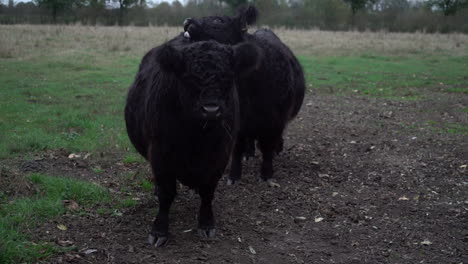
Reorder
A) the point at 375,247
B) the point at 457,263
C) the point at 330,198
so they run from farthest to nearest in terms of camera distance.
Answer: the point at 330,198 < the point at 375,247 < the point at 457,263

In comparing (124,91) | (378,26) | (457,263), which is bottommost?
(457,263)

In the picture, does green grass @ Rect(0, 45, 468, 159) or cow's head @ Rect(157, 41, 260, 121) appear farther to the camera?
green grass @ Rect(0, 45, 468, 159)

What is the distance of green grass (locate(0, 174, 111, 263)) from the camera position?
12.6 feet

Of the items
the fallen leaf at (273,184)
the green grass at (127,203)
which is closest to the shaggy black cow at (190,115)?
the green grass at (127,203)

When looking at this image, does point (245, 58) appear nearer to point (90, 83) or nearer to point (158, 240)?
point (158, 240)

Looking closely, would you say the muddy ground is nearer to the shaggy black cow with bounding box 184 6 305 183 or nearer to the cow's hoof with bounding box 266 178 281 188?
the cow's hoof with bounding box 266 178 281 188

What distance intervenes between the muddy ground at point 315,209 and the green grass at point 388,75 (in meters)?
4.71

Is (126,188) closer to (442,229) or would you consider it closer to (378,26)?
(442,229)

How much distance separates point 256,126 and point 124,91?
21.8 feet

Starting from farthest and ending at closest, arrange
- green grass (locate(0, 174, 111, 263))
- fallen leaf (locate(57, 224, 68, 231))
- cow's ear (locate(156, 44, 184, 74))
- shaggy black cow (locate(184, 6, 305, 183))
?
shaggy black cow (locate(184, 6, 305, 183)) → fallen leaf (locate(57, 224, 68, 231)) → green grass (locate(0, 174, 111, 263)) → cow's ear (locate(156, 44, 184, 74))

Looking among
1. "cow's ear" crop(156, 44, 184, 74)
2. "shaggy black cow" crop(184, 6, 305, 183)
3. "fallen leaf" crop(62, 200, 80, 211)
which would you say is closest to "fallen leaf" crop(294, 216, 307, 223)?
"shaggy black cow" crop(184, 6, 305, 183)

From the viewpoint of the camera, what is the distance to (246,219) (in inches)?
201

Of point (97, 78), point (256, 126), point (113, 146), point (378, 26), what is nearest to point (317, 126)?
point (256, 126)

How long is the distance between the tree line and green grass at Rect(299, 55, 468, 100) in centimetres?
1703
